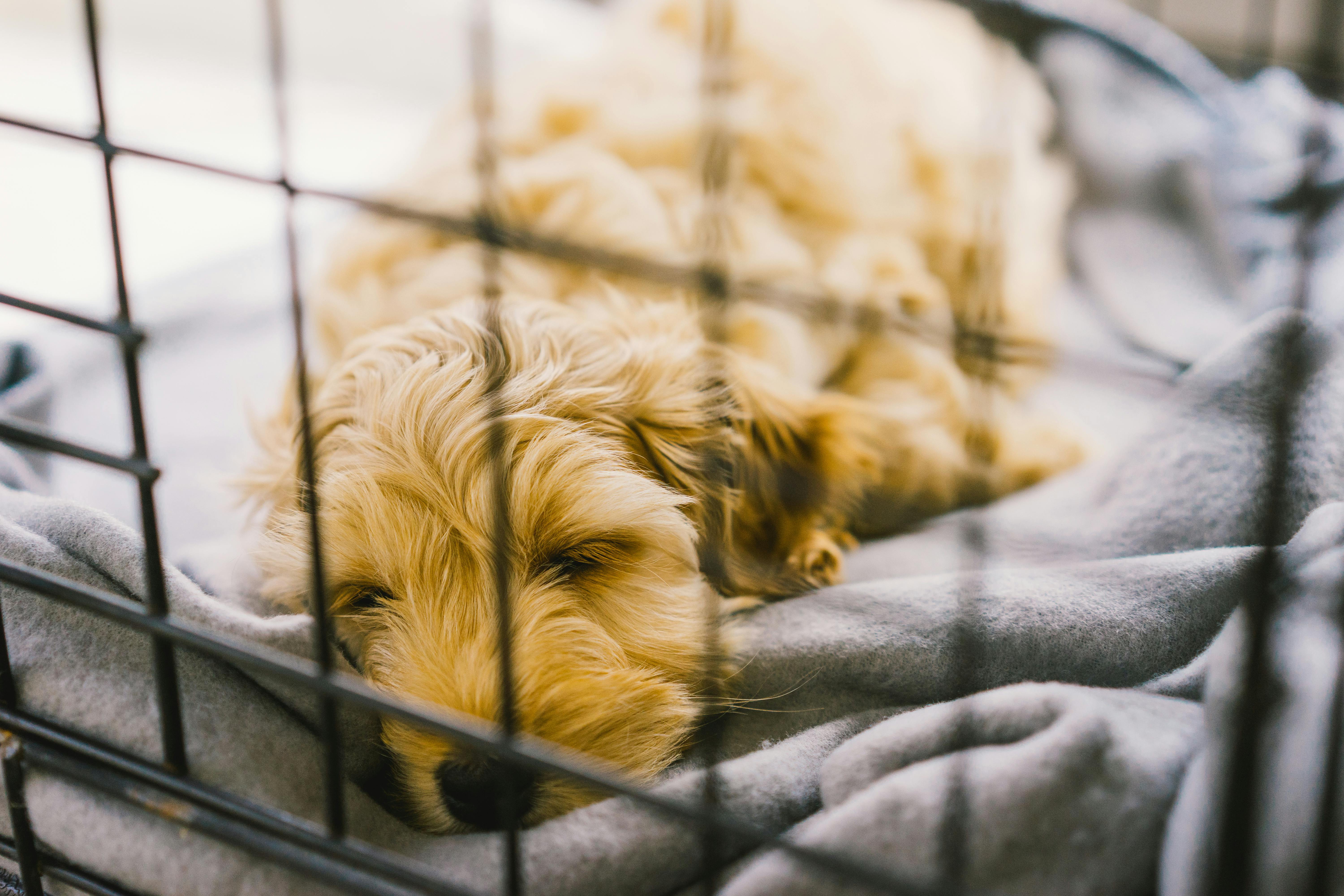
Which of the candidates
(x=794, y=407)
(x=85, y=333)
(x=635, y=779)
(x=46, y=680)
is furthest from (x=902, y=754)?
(x=85, y=333)

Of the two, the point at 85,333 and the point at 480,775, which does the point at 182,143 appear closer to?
the point at 85,333

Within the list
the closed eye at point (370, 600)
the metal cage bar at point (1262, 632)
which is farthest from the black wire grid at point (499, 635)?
the closed eye at point (370, 600)

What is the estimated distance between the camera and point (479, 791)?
3.69 ft

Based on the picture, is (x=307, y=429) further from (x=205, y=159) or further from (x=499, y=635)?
(x=205, y=159)

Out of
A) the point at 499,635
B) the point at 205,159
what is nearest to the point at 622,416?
the point at 499,635

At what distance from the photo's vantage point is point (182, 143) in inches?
147

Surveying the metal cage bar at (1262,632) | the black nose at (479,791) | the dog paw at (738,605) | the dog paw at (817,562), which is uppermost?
the metal cage bar at (1262,632)

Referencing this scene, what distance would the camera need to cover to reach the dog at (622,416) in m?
1.20

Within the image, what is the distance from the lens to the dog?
1.20m

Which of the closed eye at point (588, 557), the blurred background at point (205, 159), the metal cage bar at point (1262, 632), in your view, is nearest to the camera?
the metal cage bar at point (1262, 632)

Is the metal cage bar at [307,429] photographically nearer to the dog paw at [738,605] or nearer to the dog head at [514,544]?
the dog head at [514,544]

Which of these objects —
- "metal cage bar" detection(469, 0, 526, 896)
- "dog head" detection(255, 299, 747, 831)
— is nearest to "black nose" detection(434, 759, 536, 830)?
"dog head" detection(255, 299, 747, 831)

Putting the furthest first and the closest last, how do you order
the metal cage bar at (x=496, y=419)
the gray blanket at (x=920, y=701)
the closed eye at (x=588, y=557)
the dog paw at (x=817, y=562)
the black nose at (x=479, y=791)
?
1. the dog paw at (x=817, y=562)
2. the closed eye at (x=588, y=557)
3. the black nose at (x=479, y=791)
4. the gray blanket at (x=920, y=701)
5. the metal cage bar at (x=496, y=419)

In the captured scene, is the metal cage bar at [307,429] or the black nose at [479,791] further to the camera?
the black nose at [479,791]
